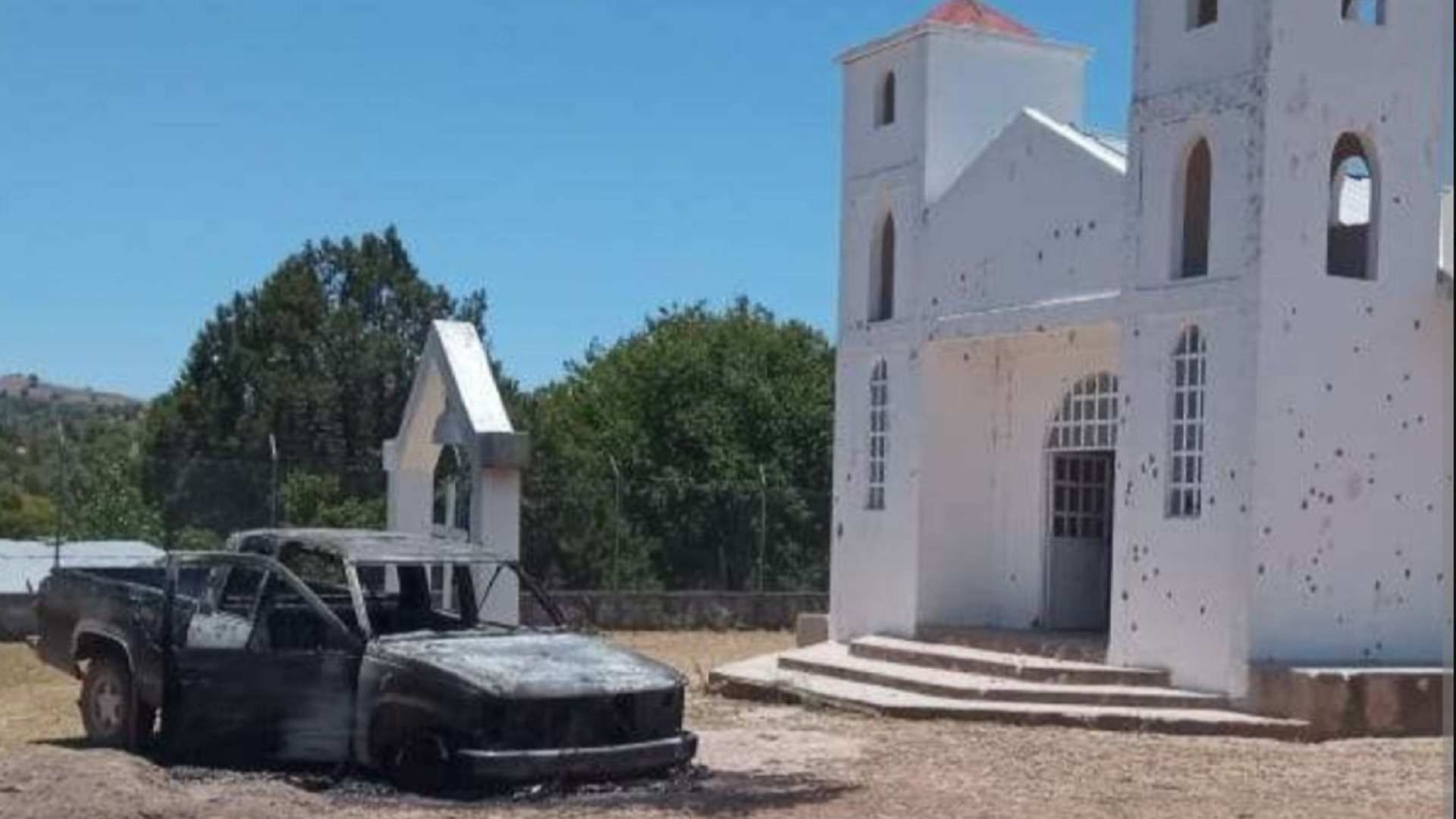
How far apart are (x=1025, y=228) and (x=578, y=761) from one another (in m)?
10.6

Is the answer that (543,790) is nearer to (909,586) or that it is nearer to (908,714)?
(908,714)

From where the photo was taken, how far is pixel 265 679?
12.9 metres

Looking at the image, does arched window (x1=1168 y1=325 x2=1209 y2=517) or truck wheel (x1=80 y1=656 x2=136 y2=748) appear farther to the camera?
arched window (x1=1168 y1=325 x2=1209 y2=517)

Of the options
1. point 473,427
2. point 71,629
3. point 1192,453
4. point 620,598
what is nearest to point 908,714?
point 1192,453

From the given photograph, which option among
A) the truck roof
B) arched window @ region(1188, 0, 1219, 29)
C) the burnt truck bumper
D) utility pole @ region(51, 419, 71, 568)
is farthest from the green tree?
the burnt truck bumper

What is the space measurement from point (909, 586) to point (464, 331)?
5.69m

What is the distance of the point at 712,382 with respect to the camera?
41.7 m

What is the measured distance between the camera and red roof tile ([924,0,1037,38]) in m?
22.5

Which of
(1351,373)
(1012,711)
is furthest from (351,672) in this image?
(1351,373)

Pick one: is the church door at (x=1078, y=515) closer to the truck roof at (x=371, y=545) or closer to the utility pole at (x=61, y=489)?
the truck roof at (x=371, y=545)

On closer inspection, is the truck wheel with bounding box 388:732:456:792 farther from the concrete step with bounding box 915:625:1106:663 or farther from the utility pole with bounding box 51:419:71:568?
the utility pole with bounding box 51:419:71:568

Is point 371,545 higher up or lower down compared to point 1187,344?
lower down

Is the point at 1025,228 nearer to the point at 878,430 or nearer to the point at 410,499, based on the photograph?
the point at 878,430

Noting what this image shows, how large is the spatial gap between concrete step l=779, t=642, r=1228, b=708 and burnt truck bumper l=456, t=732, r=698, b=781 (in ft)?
19.1
